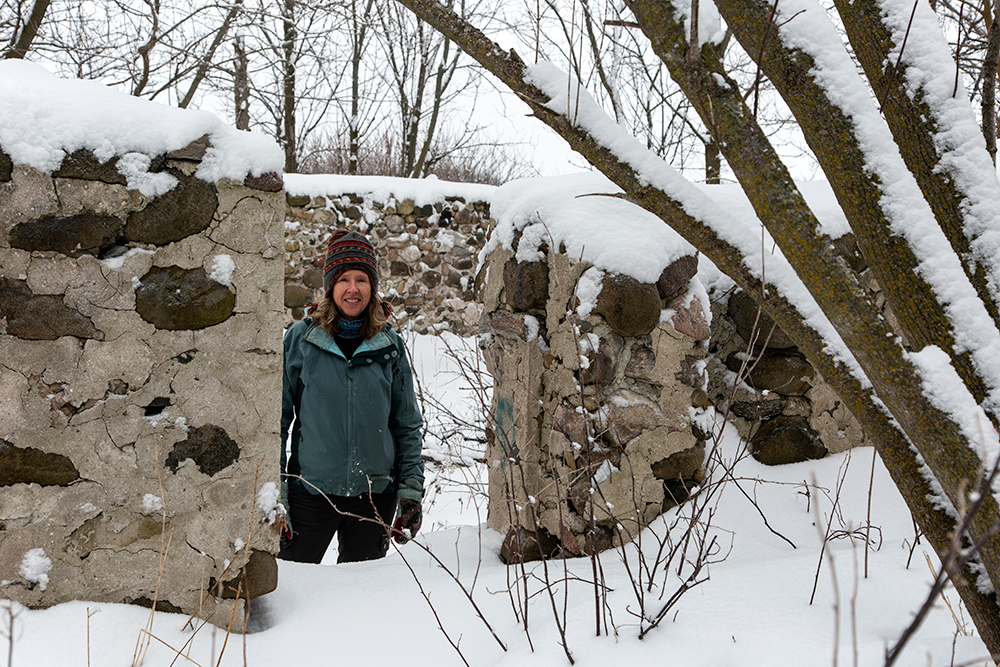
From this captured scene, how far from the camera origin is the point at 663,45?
4.42 ft

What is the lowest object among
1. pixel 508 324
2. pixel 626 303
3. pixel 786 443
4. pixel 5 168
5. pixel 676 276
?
pixel 786 443

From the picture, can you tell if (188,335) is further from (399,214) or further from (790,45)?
(399,214)

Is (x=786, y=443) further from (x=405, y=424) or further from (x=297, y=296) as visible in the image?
(x=297, y=296)

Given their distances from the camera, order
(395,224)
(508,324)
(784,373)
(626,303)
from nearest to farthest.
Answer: (626,303) → (508,324) → (784,373) → (395,224)

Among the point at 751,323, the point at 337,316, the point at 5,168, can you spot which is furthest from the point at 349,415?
the point at 751,323

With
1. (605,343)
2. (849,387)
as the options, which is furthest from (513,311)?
(849,387)

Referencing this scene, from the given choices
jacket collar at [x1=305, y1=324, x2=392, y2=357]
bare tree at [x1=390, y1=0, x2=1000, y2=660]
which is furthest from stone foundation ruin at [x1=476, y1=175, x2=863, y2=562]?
bare tree at [x1=390, y1=0, x2=1000, y2=660]

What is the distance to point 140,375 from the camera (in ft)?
5.66

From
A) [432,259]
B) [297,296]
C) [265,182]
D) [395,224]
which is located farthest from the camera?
[432,259]

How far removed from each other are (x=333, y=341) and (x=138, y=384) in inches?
33.0

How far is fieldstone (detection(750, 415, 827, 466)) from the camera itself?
9.12ft

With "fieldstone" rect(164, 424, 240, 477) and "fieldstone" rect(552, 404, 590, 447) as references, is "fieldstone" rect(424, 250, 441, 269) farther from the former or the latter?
"fieldstone" rect(164, 424, 240, 477)

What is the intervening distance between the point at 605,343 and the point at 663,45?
1.15 meters

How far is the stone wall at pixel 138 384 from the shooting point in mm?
1610
